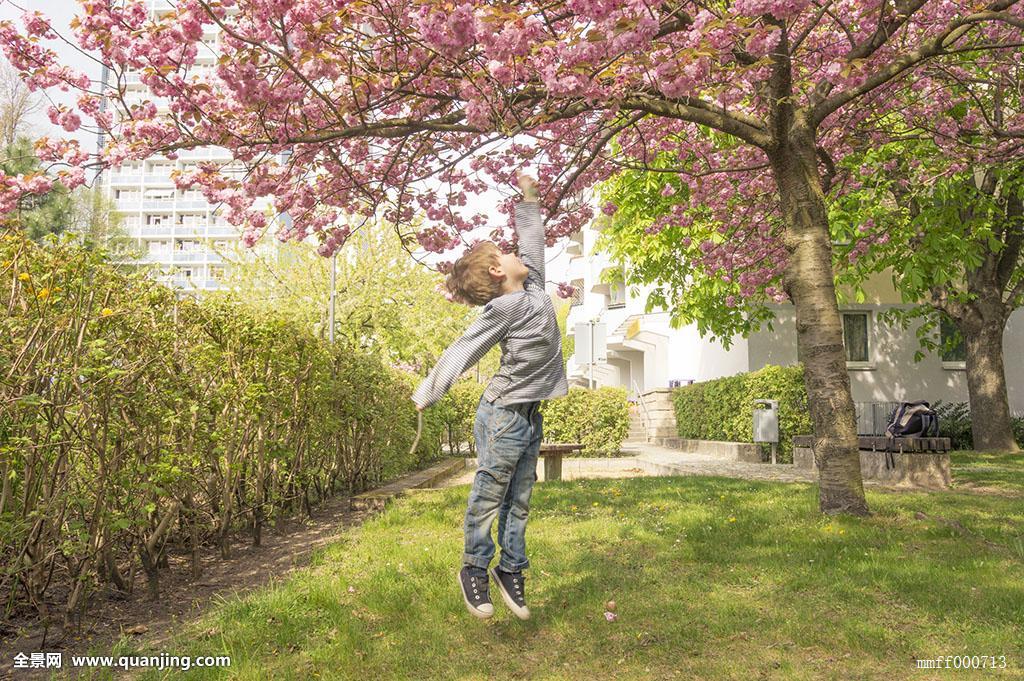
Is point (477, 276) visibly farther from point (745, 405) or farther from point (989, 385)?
point (989, 385)

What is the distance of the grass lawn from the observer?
11.8 ft

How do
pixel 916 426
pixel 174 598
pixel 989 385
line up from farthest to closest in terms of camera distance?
1. pixel 989 385
2. pixel 916 426
3. pixel 174 598

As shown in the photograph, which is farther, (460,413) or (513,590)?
(460,413)

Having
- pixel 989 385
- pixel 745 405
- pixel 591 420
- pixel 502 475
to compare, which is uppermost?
pixel 989 385

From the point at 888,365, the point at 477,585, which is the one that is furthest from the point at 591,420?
the point at 477,585

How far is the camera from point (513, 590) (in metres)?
4.07

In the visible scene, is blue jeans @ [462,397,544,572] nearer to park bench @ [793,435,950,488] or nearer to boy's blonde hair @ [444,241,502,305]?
boy's blonde hair @ [444,241,502,305]

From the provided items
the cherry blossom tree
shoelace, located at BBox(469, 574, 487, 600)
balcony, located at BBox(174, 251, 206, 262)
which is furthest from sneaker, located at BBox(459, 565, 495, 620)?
balcony, located at BBox(174, 251, 206, 262)

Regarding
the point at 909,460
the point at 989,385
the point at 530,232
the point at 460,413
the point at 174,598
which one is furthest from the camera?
the point at 460,413

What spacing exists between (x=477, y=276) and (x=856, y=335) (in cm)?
2204

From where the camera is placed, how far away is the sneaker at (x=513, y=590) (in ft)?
13.2

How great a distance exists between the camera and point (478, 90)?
5312mm

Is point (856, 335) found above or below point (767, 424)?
above

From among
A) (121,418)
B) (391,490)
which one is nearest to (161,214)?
(391,490)
